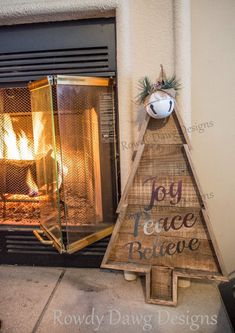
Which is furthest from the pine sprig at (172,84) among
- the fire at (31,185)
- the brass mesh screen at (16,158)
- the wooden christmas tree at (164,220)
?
the fire at (31,185)

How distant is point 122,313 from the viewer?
1.52 metres

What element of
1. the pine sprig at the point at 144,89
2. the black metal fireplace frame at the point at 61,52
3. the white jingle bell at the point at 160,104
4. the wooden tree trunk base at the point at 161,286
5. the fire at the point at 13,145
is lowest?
the wooden tree trunk base at the point at 161,286

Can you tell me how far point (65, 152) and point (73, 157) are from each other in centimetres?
7

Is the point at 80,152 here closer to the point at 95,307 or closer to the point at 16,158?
the point at 16,158

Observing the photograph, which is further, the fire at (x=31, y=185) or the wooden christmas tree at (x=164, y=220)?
the fire at (x=31, y=185)

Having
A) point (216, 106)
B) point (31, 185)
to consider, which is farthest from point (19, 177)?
point (216, 106)

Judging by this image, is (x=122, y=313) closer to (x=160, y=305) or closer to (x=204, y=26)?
(x=160, y=305)

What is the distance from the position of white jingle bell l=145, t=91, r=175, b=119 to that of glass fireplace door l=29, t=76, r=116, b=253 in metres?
0.41

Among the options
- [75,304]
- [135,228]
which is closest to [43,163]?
[135,228]

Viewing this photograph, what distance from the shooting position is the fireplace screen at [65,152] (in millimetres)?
1621

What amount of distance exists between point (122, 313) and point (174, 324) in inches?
11.4

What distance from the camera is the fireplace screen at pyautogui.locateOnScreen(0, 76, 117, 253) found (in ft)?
5.32

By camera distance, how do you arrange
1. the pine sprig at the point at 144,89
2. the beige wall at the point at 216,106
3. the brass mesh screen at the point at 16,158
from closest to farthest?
the pine sprig at the point at 144,89 → the beige wall at the point at 216,106 → the brass mesh screen at the point at 16,158

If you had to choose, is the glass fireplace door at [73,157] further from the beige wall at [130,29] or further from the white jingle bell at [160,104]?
the white jingle bell at [160,104]
